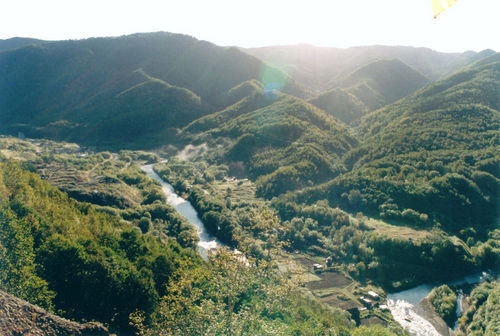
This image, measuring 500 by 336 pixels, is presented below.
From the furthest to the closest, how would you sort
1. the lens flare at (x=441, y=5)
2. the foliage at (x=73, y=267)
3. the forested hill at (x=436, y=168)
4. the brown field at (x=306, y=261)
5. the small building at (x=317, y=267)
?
the forested hill at (x=436, y=168) → the brown field at (x=306, y=261) → the small building at (x=317, y=267) → the foliage at (x=73, y=267) → the lens flare at (x=441, y=5)

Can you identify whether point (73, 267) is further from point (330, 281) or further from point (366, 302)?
point (366, 302)

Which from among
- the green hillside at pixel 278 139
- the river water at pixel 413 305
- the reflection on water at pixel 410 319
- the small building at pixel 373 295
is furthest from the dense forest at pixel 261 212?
the reflection on water at pixel 410 319

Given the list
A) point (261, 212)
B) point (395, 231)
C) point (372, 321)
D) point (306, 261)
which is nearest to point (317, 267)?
point (306, 261)

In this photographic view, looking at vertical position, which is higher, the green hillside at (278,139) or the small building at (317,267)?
the green hillside at (278,139)

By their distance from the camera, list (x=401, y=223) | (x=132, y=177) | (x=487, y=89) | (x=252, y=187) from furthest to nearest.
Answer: (x=487, y=89) < (x=252, y=187) < (x=132, y=177) < (x=401, y=223)

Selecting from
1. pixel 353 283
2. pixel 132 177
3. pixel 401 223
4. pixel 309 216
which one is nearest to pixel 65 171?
pixel 132 177

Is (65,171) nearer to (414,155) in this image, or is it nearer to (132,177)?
(132,177)

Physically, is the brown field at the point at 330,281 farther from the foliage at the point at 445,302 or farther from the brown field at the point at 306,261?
the foliage at the point at 445,302
